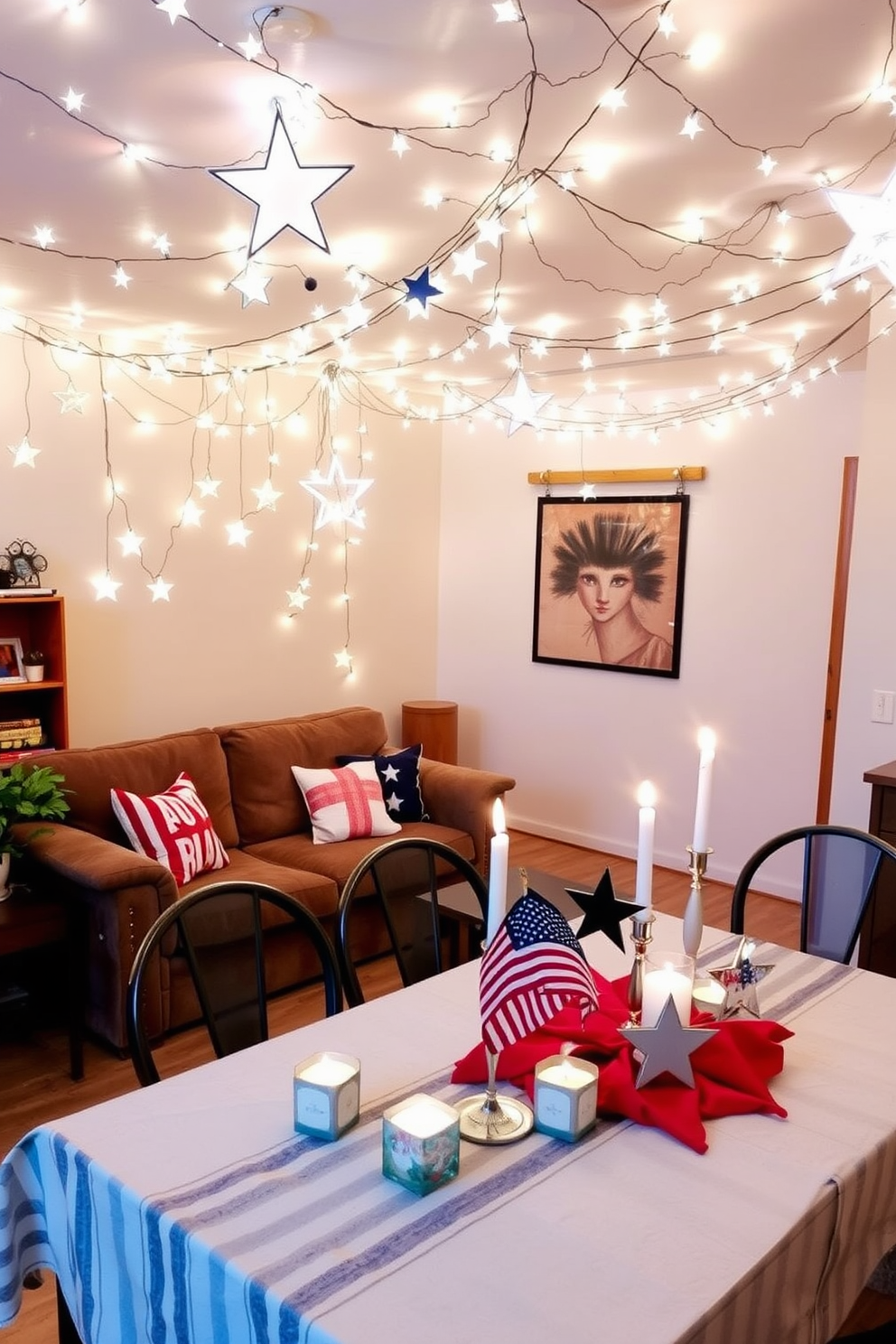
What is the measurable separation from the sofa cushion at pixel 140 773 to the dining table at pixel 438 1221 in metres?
2.15

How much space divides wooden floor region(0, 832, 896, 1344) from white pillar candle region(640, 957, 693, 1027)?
783 millimetres

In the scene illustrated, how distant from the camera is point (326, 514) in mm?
4699

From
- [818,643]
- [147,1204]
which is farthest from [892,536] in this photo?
[147,1204]

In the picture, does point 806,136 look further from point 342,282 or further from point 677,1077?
point 677,1077

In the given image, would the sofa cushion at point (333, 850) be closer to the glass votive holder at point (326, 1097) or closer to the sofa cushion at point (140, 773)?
the sofa cushion at point (140, 773)

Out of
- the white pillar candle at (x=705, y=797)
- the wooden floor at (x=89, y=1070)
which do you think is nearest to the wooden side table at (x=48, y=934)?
the wooden floor at (x=89, y=1070)

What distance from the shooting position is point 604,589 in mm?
5188

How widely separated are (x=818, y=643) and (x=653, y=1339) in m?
3.80

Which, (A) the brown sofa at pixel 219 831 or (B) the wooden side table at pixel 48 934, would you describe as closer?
(B) the wooden side table at pixel 48 934

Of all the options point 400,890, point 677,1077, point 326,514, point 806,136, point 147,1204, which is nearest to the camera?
point 147,1204

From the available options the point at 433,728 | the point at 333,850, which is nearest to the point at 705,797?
the point at 333,850

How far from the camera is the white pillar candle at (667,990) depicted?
161cm

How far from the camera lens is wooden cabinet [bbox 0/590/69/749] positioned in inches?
148

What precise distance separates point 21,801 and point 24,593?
899mm
